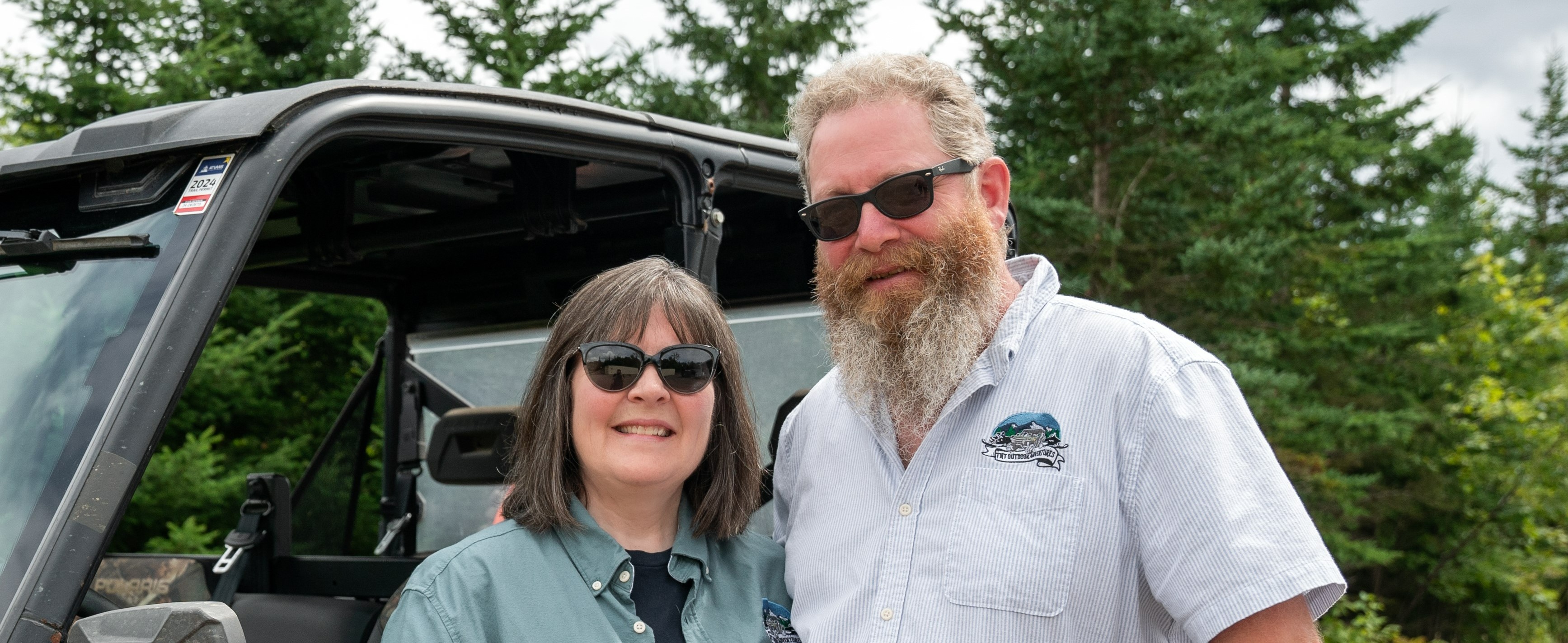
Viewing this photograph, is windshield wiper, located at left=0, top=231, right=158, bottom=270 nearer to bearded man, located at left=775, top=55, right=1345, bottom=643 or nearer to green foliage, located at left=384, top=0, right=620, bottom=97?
bearded man, located at left=775, top=55, right=1345, bottom=643

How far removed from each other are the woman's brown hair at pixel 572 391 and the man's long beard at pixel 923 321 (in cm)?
25

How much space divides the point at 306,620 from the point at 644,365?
1.33m

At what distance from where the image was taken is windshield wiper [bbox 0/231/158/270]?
65.6 inches

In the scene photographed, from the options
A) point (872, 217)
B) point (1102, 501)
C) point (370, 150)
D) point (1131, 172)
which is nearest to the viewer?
point (1102, 501)

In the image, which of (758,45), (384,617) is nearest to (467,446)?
(384,617)

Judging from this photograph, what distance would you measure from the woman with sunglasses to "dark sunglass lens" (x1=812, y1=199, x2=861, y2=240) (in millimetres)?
245

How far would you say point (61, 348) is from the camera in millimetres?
1660

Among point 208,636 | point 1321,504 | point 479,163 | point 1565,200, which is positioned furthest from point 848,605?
point 1565,200

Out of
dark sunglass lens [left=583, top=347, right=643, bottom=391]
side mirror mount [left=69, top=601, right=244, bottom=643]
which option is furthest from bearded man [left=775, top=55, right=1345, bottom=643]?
side mirror mount [left=69, top=601, right=244, bottom=643]

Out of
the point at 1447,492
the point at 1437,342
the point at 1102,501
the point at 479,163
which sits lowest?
the point at 1447,492

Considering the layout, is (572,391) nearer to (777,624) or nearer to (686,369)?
(686,369)

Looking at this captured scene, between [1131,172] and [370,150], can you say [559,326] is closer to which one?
[370,150]

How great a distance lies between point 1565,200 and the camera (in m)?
25.9

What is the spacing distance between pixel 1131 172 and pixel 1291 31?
29.4ft
